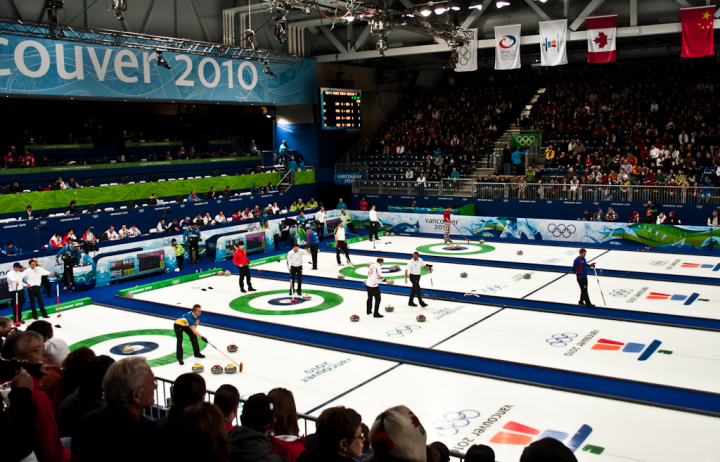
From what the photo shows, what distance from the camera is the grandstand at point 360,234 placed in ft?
17.1

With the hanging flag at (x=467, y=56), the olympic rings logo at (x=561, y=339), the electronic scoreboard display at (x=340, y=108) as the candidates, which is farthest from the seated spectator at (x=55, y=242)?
the hanging flag at (x=467, y=56)

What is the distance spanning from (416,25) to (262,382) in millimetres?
18752

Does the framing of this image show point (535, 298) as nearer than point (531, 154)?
Yes

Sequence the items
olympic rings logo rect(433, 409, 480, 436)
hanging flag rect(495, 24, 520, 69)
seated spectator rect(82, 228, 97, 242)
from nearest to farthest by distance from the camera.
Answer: olympic rings logo rect(433, 409, 480, 436), seated spectator rect(82, 228, 97, 242), hanging flag rect(495, 24, 520, 69)

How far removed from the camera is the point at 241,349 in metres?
13.4

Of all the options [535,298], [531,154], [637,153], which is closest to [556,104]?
[531,154]

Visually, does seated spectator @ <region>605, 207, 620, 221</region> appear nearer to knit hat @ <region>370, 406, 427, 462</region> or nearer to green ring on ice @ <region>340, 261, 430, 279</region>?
green ring on ice @ <region>340, 261, 430, 279</region>

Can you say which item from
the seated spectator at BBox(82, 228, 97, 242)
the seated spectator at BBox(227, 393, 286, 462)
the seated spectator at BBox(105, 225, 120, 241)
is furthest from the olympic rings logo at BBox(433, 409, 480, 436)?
the seated spectator at BBox(105, 225, 120, 241)

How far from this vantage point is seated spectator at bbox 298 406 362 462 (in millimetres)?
3619

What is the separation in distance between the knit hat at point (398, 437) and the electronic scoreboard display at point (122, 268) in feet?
66.0

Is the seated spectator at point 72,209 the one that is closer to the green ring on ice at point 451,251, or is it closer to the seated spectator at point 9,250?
the seated spectator at point 9,250

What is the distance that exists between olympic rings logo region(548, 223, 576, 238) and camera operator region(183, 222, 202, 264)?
15821mm

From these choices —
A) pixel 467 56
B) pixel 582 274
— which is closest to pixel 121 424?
pixel 582 274

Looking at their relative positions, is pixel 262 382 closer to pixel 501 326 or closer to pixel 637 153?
pixel 501 326
